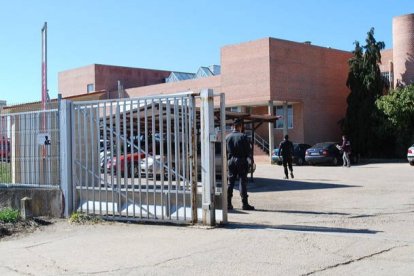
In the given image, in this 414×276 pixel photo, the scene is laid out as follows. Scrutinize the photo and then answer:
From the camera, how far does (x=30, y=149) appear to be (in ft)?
36.0

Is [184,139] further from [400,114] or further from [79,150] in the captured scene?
[400,114]

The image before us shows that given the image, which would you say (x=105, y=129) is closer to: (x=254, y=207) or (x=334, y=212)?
(x=254, y=207)

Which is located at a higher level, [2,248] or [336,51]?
[336,51]

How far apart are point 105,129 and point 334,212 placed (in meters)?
4.95

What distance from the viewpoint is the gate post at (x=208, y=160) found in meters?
8.88

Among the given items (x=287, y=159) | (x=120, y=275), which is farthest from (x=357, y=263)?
(x=287, y=159)

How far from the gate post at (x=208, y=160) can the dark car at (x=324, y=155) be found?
76.1ft

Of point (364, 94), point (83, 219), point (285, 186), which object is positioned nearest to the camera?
point (83, 219)

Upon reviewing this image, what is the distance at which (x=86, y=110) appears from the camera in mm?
10094

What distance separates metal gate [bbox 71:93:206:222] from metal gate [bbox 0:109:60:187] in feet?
1.91

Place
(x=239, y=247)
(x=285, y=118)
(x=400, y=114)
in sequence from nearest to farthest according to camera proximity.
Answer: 1. (x=239, y=247)
2. (x=400, y=114)
3. (x=285, y=118)

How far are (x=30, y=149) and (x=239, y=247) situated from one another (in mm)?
5519

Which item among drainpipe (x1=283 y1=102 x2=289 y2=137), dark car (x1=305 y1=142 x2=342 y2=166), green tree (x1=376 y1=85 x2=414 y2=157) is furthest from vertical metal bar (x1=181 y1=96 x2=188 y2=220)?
drainpipe (x1=283 y1=102 x2=289 y2=137)

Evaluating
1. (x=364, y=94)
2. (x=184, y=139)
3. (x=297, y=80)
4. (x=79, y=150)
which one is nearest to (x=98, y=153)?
(x=79, y=150)
